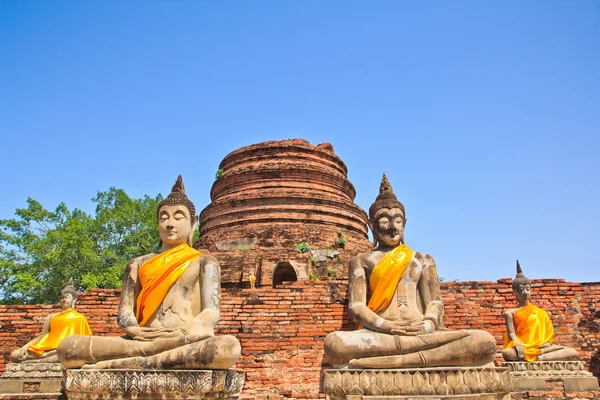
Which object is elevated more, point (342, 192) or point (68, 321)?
point (342, 192)

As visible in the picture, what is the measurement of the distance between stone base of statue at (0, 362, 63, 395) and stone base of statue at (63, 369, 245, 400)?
4211mm

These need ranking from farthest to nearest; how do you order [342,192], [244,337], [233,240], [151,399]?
[342,192] → [233,240] → [244,337] → [151,399]

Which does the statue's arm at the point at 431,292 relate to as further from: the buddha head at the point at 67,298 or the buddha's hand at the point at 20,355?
the buddha's hand at the point at 20,355

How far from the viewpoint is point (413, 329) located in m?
3.98

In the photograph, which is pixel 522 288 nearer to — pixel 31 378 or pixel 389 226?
pixel 389 226

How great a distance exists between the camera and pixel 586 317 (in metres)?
9.48

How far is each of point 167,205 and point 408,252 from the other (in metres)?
2.35

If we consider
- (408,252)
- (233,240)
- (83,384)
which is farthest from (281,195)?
(83,384)

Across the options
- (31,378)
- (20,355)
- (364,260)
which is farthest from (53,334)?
(364,260)

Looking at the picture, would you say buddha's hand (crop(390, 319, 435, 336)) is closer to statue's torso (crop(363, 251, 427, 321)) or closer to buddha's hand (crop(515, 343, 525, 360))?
statue's torso (crop(363, 251, 427, 321))

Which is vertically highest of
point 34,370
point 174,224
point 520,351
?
point 174,224

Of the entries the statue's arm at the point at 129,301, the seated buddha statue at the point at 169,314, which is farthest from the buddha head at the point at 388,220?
the statue's arm at the point at 129,301

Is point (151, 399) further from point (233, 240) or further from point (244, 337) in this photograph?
point (233, 240)

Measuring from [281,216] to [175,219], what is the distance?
36.9 ft
